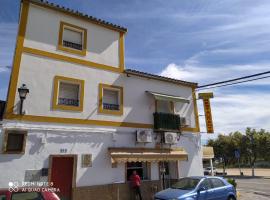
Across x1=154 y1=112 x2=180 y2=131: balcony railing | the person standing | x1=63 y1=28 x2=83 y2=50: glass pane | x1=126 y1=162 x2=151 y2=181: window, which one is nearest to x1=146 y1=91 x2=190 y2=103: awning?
x1=154 y1=112 x2=180 y2=131: balcony railing

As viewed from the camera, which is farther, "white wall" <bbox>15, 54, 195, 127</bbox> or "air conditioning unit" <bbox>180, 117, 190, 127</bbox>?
"air conditioning unit" <bbox>180, 117, 190, 127</bbox>

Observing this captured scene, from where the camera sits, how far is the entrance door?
35.8ft

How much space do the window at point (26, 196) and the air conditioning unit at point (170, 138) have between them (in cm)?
920

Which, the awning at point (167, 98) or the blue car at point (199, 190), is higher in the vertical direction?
the awning at point (167, 98)

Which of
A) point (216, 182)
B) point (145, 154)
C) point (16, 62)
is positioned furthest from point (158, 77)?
point (16, 62)

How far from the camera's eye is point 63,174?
11.2 meters

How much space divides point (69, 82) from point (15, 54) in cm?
274

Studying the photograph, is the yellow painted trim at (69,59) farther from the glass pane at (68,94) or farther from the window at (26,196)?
the window at (26,196)

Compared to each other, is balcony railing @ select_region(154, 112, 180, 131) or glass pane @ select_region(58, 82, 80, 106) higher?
glass pane @ select_region(58, 82, 80, 106)

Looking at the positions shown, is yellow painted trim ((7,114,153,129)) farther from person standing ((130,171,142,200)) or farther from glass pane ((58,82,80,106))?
person standing ((130,171,142,200))

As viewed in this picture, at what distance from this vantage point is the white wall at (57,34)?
1197cm

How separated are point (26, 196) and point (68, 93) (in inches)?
258

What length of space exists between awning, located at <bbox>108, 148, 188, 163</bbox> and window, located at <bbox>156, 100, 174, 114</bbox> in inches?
102


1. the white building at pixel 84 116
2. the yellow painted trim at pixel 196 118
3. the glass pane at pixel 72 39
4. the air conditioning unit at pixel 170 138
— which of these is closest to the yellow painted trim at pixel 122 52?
the white building at pixel 84 116
